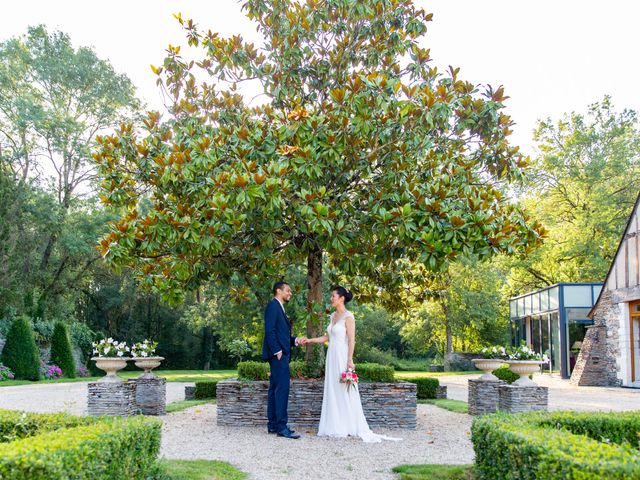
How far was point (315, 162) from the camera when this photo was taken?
318 inches

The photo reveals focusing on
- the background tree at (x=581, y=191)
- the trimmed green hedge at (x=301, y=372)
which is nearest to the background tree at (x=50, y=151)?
the trimmed green hedge at (x=301, y=372)

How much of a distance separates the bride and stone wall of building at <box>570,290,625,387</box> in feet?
46.4

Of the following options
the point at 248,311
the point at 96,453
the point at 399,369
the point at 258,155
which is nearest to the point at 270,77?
the point at 258,155

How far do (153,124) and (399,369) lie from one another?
1095 inches

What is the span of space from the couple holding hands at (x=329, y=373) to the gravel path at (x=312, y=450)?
263mm

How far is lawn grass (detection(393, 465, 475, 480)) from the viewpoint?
5.59 meters

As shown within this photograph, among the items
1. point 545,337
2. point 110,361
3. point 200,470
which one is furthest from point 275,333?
point 545,337

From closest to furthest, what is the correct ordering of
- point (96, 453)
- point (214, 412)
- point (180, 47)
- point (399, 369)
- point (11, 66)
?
1. point (96, 453)
2. point (180, 47)
3. point (214, 412)
4. point (11, 66)
5. point (399, 369)

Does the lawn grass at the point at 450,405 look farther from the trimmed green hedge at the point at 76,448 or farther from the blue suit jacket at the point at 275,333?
the trimmed green hedge at the point at 76,448

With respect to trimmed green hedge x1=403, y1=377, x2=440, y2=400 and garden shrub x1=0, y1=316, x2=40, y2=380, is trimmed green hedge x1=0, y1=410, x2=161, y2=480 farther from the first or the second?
garden shrub x1=0, y1=316, x2=40, y2=380

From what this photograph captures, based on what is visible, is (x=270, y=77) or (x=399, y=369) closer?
(x=270, y=77)

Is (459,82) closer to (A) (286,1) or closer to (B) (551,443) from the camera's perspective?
(A) (286,1)

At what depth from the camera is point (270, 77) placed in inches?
384

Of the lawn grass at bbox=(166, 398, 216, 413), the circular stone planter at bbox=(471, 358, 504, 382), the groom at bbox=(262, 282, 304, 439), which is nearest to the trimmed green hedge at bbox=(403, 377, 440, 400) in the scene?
the circular stone planter at bbox=(471, 358, 504, 382)
